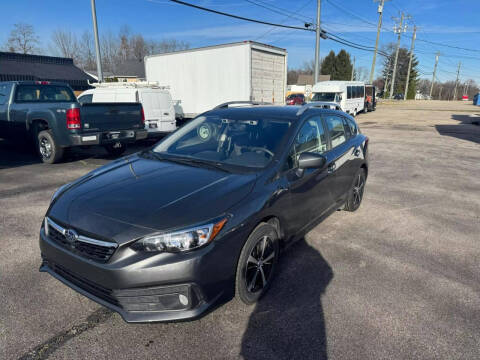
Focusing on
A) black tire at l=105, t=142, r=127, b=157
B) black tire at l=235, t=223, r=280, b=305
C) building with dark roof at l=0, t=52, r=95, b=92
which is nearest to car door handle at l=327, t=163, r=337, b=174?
black tire at l=235, t=223, r=280, b=305

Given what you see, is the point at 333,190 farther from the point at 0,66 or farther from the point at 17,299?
the point at 0,66

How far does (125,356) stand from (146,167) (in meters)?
1.68

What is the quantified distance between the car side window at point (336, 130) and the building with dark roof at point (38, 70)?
23223 millimetres

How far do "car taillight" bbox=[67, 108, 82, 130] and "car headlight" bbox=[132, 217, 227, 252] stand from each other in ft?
20.0

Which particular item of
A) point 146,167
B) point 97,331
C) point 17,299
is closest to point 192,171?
point 146,167

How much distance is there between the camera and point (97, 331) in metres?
2.44

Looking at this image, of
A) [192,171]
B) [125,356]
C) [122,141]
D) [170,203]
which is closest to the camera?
[125,356]

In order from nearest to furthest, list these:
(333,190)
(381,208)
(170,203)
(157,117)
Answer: (170,203), (333,190), (381,208), (157,117)

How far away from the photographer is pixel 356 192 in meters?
4.95

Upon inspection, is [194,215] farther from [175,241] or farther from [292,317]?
[292,317]

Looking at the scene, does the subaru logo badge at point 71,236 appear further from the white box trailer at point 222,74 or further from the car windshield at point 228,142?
the white box trailer at point 222,74

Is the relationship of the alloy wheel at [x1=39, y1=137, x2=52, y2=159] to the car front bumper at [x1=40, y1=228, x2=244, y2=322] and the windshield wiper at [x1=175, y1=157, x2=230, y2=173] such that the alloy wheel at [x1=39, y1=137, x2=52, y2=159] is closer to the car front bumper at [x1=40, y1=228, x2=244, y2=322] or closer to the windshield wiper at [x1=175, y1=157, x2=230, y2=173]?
the windshield wiper at [x1=175, y1=157, x2=230, y2=173]

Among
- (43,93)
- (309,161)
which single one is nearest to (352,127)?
(309,161)

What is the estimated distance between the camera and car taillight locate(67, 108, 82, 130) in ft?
23.5
